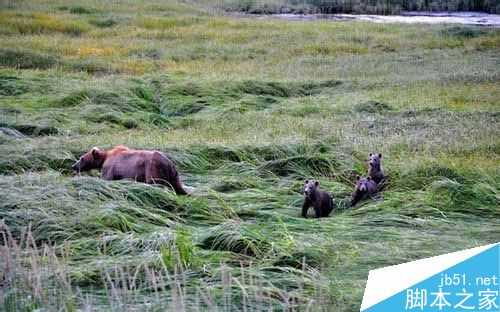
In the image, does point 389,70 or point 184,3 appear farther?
point 184,3

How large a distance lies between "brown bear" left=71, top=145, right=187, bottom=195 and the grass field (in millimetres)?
249

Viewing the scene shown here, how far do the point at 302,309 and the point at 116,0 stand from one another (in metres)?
34.6

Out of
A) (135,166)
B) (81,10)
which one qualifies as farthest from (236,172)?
(81,10)

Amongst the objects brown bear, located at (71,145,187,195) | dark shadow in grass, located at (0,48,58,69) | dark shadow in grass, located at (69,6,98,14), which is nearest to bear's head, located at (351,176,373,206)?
brown bear, located at (71,145,187,195)

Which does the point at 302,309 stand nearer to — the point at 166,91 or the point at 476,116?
the point at 476,116

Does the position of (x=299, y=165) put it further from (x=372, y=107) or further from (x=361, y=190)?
(x=372, y=107)

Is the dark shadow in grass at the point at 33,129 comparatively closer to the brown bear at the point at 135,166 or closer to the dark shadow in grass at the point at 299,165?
the brown bear at the point at 135,166

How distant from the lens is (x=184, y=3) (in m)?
39.6

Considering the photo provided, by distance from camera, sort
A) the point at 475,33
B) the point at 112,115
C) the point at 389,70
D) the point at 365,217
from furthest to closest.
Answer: the point at 475,33 → the point at 389,70 → the point at 112,115 → the point at 365,217

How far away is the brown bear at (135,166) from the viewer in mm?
8961

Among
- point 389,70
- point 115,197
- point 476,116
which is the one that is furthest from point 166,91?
point 115,197

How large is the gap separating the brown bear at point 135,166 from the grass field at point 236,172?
25 cm

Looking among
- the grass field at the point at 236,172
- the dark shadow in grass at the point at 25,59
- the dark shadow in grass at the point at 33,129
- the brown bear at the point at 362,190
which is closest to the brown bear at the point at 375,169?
the grass field at the point at 236,172

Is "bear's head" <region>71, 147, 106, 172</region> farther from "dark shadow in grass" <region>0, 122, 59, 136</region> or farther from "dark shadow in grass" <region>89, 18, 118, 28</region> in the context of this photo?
"dark shadow in grass" <region>89, 18, 118, 28</region>
